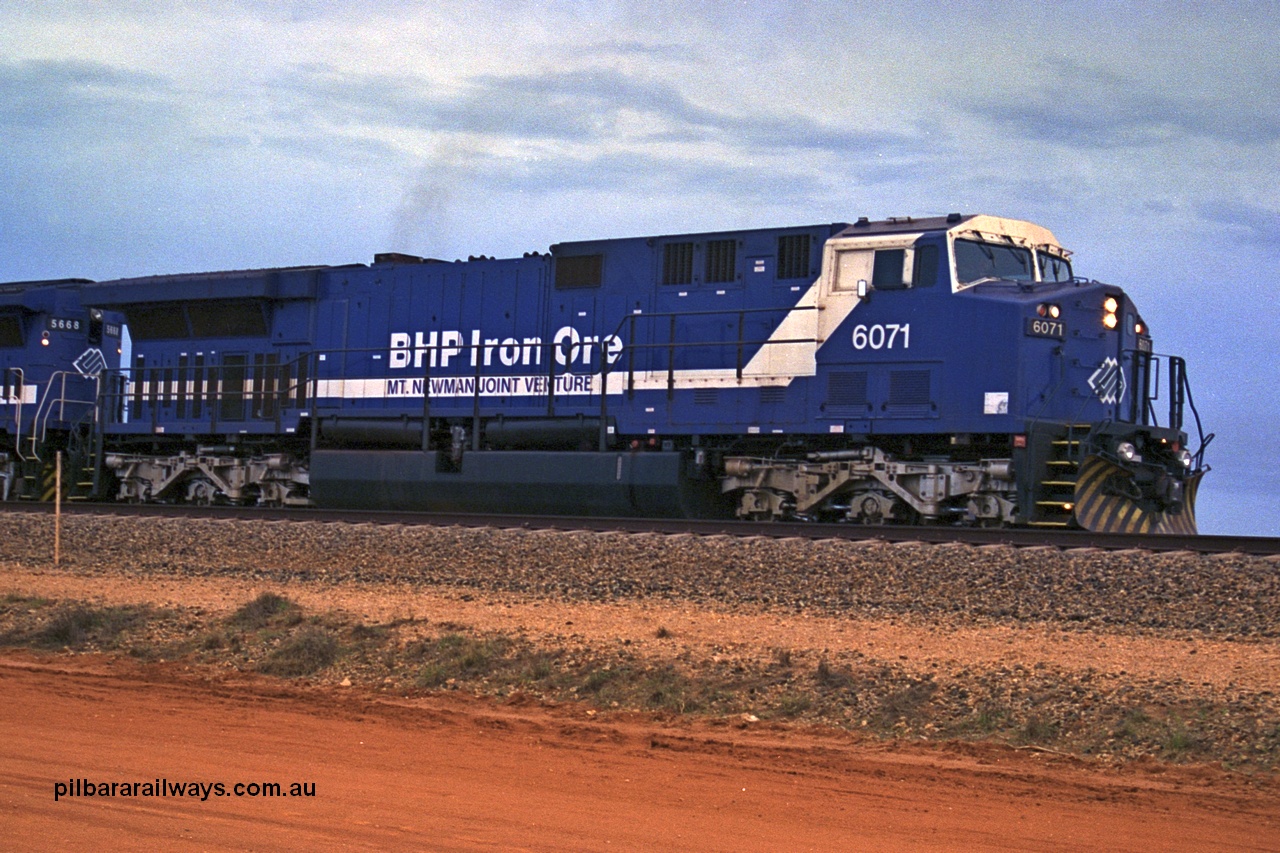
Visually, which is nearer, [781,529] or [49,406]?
[781,529]

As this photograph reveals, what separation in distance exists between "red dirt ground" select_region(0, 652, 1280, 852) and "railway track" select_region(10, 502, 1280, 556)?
657 cm

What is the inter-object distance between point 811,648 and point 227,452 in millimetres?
14773

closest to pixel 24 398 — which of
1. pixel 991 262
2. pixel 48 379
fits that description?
pixel 48 379

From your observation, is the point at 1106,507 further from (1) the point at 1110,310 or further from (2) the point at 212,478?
(2) the point at 212,478

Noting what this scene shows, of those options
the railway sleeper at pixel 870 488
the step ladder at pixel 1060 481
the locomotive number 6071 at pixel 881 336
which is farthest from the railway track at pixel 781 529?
the locomotive number 6071 at pixel 881 336

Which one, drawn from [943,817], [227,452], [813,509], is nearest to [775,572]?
[813,509]

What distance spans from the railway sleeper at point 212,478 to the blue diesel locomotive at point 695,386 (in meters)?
0.05

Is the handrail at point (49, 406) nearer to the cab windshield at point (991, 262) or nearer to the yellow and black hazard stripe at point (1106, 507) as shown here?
the cab windshield at point (991, 262)

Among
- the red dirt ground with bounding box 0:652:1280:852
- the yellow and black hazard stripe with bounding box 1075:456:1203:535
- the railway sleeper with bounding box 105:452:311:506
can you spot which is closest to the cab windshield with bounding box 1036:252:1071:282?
the yellow and black hazard stripe with bounding box 1075:456:1203:535

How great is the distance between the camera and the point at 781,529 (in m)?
15.1

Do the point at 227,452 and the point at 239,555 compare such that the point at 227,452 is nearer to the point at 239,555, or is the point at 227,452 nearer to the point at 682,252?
the point at 239,555

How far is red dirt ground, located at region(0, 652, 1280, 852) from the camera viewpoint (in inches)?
216

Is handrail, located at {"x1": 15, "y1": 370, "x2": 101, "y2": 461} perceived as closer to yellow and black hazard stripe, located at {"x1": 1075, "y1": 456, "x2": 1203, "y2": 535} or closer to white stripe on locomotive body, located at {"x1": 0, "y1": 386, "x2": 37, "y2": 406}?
white stripe on locomotive body, located at {"x1": 0, "y1": 386, "x2": 37, "y2": 406}

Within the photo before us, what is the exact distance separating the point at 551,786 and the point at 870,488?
10.9m
